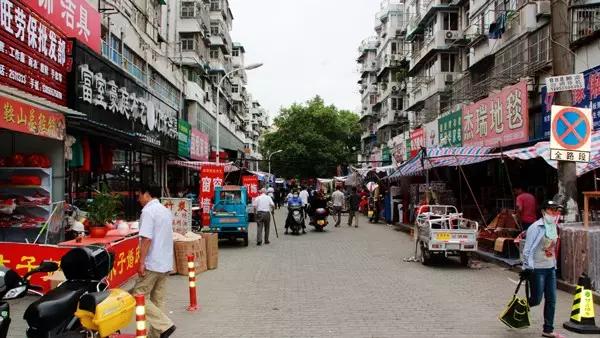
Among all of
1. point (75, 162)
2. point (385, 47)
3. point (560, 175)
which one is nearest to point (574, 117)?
point (560, 175)

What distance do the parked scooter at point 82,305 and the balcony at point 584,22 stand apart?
14317 millimetres

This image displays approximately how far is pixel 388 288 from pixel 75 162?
26.3 ft

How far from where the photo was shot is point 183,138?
27188mm

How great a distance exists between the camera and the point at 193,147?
30.5 metres

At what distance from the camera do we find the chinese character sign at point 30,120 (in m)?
8.72

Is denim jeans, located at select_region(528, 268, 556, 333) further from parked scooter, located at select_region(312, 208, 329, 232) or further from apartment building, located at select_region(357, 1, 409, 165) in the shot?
apartment building, located at select_region(357, 1, 409, 165)

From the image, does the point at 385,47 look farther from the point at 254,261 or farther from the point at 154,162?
the point at 254,261

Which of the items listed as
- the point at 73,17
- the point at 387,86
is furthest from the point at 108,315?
the point at 387,86

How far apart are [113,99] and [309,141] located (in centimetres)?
5445

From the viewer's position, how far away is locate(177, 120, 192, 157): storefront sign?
26219 millimetres

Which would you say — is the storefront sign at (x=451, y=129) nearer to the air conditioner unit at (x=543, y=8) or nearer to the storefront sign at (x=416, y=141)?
the storefront sign at (x=416, y=141)

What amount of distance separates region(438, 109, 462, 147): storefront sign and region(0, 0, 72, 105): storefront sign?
56.3ft

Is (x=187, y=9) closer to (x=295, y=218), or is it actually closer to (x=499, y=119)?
(x=295, y=218)

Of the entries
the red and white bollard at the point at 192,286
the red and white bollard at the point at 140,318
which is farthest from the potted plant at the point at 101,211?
the red and white bollard at the point at 140,318
